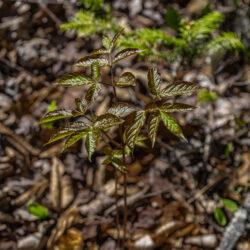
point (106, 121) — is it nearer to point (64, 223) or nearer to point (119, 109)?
point (119, 109)

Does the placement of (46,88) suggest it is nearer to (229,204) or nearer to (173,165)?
(173,165)

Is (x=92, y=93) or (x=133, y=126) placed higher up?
(x=92, y=93)

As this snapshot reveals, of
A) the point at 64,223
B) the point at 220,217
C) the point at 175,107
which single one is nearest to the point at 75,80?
the point at 175,107

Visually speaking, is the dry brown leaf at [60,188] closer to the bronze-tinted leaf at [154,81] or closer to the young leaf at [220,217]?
the young leaf at [220,217]

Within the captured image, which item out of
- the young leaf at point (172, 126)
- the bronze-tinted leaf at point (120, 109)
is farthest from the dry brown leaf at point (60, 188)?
the young leaf at point (172, 126)

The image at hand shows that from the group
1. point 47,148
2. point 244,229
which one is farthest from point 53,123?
point 244,229

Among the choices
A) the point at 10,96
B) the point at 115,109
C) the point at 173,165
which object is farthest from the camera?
the point at 10,96

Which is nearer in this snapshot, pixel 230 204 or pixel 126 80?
pixel 126 80
